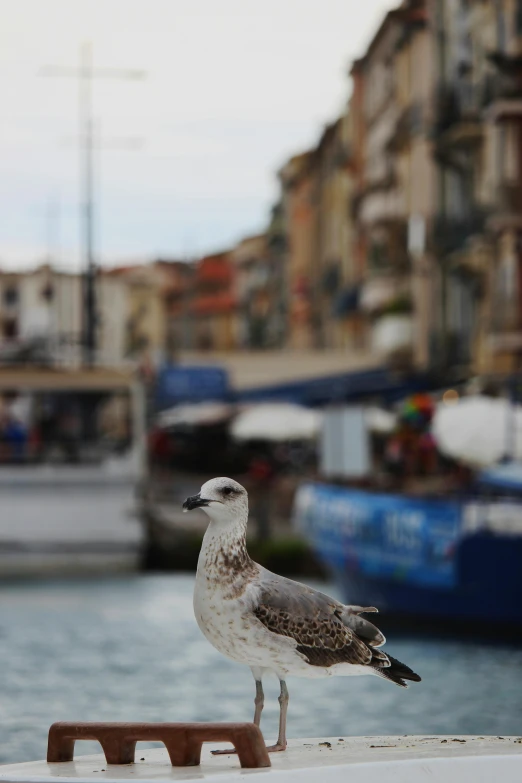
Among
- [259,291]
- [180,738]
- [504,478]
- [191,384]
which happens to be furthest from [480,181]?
[259,291]

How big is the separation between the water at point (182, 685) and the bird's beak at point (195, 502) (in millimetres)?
8645

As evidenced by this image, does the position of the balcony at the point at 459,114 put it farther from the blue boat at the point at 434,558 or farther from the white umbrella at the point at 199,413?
the blue boat at the point at 434,558

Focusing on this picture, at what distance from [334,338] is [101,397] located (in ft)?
121

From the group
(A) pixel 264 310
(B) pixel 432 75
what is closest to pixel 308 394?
(B) pixel 432 75

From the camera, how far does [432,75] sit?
48.2 metres

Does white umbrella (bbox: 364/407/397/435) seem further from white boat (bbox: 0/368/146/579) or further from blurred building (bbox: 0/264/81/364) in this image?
blurred building (bbox: 0/264/81/364)

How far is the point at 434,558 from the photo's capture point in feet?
73.7

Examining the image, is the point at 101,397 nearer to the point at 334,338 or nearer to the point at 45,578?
the point at 45,578

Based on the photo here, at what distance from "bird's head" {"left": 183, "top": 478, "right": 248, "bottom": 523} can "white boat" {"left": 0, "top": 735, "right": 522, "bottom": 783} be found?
0.83m

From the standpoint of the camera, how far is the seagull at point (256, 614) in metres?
6.73

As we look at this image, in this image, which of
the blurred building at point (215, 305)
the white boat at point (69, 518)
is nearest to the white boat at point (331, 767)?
the white boat at point (69, 518)

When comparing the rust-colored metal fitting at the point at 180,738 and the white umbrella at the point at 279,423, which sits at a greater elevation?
the white umbrella at the point at 279,423

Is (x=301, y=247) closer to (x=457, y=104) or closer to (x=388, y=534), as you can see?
(x=457, y=104)

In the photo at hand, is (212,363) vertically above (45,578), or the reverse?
(212,363)
